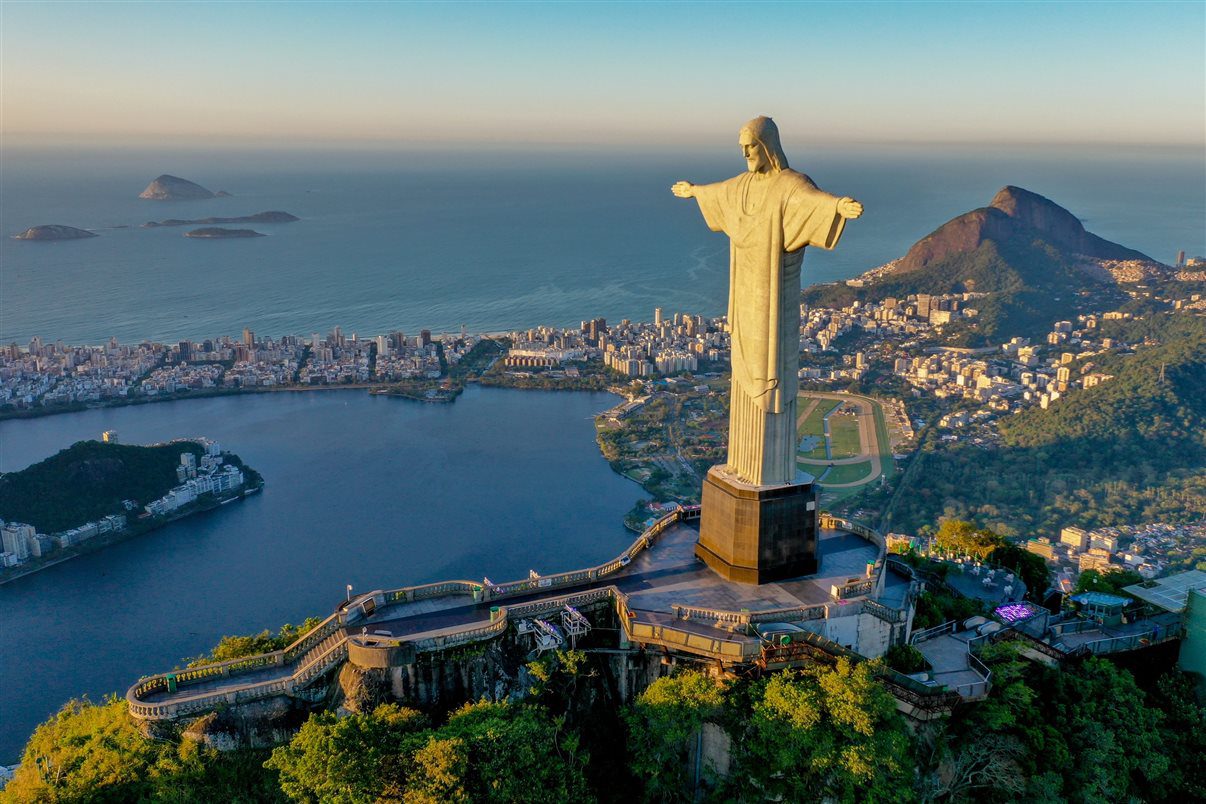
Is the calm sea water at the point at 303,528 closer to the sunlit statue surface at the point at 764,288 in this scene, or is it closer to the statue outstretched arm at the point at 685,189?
the sunlit statue surface at the point at 764,288

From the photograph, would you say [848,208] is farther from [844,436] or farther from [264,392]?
[264,392]

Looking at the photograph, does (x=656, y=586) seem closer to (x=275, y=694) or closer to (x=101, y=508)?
(x=275, y=694)

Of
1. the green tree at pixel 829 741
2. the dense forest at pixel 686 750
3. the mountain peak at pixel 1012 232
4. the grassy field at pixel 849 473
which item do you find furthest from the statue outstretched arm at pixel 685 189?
the mountain peak at pixel 1012 232

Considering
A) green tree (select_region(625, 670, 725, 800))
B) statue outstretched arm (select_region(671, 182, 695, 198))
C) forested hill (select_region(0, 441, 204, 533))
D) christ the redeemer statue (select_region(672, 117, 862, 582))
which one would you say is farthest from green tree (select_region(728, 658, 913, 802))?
forested hill (select_region(0, 441, 204, 533))

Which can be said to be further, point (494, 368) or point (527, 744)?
point (494, 368)

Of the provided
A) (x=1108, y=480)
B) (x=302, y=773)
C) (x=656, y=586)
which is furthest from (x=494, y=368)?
(x=302, y=773)

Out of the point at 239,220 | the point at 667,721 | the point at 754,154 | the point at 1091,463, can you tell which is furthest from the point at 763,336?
the point at 239,220

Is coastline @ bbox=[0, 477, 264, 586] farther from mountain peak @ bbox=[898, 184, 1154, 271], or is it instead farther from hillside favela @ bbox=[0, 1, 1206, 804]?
mountain peak @ bbox=[898, 184, 1154, 271]
